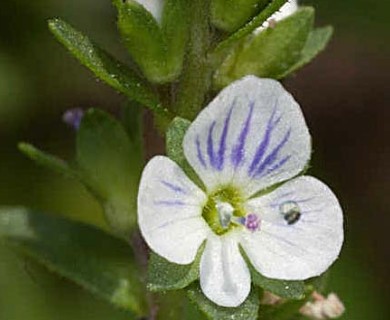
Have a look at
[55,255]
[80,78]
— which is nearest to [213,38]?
[55,255]

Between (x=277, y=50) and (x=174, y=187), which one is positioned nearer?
(x=174, y=187)

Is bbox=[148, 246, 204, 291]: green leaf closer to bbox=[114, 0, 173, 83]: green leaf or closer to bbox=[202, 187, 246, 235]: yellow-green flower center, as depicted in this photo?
bbox=[202, 187, 246, 235]: yellow-green flower center

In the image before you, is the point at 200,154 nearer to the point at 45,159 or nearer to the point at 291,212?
the point at 291,212

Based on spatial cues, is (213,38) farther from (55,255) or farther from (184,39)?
(55,255)

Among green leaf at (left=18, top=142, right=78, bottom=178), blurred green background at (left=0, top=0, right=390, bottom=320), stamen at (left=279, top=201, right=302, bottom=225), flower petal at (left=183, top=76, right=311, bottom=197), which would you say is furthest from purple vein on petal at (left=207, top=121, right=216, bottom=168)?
blurred green background at (left=0, top=0, right=390, bottom=320)

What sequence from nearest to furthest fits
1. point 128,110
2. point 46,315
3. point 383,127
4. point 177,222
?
point 177,222
point 128,110
point 46,315
point 383,127

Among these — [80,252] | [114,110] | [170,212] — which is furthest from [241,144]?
[114,110]
